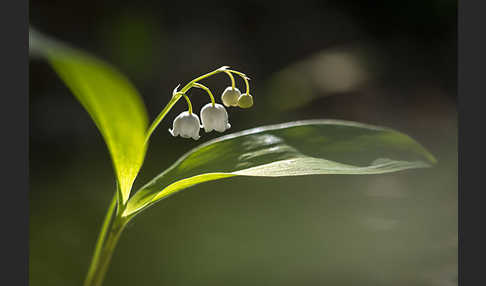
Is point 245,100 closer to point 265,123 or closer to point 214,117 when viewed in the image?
point 214,117

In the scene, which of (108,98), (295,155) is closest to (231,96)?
(295,155)

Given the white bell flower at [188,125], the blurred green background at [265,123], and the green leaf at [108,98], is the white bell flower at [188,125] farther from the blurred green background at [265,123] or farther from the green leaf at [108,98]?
the blurred green background at [265,123]

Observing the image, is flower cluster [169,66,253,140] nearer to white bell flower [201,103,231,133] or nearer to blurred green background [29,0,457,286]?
white bell flower [201,103,231,133]

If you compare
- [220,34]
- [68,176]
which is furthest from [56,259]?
[220,34]

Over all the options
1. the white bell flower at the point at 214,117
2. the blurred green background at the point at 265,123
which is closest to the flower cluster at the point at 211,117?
the white bell flower at the point at 214,117

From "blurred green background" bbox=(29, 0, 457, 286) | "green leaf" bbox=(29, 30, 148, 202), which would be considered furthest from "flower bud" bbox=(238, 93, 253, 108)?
"blurred green background" bbox=(29, 0, 457, 286)
